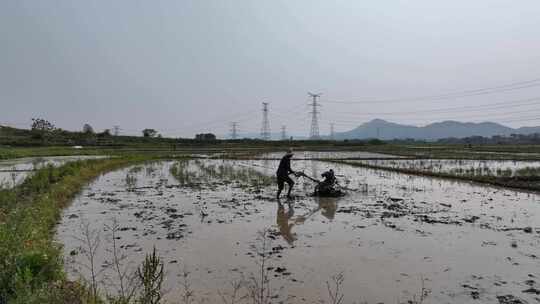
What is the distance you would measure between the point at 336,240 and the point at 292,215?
203cm

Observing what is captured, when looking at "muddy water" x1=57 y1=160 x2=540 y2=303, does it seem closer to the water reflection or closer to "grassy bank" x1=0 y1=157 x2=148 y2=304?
the water reflection

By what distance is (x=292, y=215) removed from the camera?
8.10m

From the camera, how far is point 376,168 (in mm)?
18969

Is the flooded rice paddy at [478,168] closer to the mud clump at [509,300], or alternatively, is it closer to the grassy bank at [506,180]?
the grassy bank at [506,180]

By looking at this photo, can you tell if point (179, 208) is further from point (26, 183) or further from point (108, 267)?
point (26, 183)

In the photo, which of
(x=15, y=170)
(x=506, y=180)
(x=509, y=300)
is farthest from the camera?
(x=15, y=170)

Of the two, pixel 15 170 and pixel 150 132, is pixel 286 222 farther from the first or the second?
pixel 150 132

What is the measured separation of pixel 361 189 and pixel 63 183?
8.45m

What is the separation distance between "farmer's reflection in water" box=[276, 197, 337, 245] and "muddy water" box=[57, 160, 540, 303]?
0.02 m

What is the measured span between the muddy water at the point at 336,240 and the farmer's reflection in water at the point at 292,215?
23mm

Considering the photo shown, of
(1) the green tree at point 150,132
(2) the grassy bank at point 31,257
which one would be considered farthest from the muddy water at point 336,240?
(1) the green tree at point 150,132

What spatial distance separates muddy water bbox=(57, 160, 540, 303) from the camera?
4297mm

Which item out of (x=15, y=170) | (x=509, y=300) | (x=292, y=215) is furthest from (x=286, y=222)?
(x=15, y=170)

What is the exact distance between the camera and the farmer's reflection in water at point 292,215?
6.63 metres
